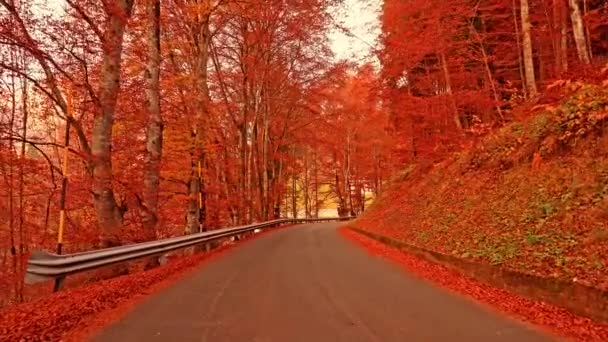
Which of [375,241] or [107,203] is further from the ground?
[107,203]

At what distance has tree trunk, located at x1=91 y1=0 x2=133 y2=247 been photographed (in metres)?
10.1

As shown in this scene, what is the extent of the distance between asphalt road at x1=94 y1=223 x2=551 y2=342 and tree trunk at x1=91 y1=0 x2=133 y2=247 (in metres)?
2.39

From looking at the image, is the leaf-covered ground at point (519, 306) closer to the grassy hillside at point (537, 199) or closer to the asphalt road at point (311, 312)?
the asphalt road at point (311, 312)

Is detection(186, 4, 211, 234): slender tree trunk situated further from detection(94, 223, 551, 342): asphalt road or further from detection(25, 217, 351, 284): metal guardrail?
detection(94, 223, 551, 342): asphalt road

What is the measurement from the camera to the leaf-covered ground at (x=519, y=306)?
206 inches

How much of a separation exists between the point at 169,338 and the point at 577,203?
6.95 metres

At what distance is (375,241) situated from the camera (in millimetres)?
17469

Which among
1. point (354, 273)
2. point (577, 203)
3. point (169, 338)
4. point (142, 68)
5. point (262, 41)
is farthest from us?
point (262, 41)

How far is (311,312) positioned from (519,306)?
9.85ft

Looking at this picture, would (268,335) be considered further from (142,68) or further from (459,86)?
(459,86)

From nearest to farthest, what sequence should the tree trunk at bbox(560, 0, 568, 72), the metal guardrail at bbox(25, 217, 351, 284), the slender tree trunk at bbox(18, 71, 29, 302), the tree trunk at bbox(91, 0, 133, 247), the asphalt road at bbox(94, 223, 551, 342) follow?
the asphalt road at bbox(94, 223, 551, 342) → the metal guardrail at bbox(25, 217, 351, 284) → the tree trunk at bbox(91, 0, 133, 247) → the tree trunk at bbox(560, 0, 568, 72) → the slender tree trunk at bbox(18, 71, 29, 302)

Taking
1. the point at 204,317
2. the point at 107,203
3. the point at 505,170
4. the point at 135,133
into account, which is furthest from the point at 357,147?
the point at 204,317

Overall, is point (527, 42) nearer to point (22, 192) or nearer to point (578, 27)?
point (578, 27)

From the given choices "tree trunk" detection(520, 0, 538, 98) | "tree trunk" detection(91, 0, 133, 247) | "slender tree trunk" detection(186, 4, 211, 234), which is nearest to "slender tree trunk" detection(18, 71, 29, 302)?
"slender tree trunk" detection(186, 4, 211, 234)
